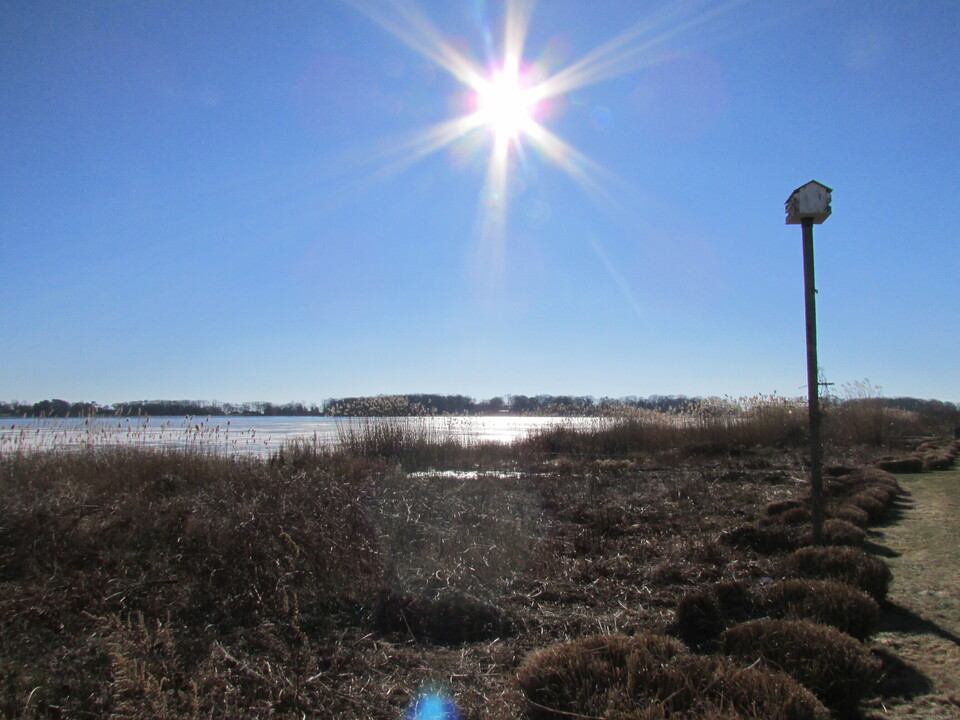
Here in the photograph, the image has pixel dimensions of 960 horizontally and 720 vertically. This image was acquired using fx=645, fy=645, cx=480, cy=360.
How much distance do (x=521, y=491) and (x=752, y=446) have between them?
10221mm

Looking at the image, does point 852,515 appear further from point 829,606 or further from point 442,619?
point 442,619

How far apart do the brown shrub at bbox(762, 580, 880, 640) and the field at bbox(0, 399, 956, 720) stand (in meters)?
0.08

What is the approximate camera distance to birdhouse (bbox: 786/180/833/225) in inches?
184

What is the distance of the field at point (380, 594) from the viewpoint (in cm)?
266

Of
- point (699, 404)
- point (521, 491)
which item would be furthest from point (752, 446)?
point (521, 491)

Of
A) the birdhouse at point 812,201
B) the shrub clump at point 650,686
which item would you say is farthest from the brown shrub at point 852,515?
the shrub clump at point 650,686

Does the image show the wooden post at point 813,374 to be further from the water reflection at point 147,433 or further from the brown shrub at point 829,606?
the water reflection at point 147,433

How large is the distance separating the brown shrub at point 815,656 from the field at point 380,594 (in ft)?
0.08

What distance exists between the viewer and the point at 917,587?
4164mm

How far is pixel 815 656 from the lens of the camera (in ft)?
8.93

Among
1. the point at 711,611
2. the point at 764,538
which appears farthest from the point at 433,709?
the point at 764,538

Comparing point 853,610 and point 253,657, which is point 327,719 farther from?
point 853,610

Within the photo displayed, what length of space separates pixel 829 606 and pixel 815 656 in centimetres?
69

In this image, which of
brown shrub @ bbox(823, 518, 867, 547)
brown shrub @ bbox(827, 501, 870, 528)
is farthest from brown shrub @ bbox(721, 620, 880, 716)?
brown shrub @ bbox(827, 501, 870, 528)
